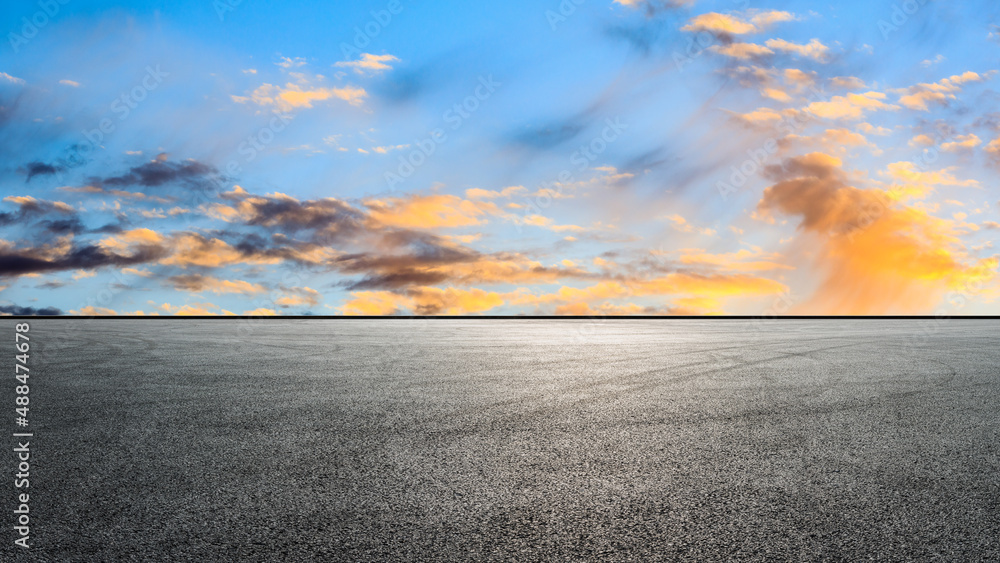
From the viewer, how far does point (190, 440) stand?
20.2 ft

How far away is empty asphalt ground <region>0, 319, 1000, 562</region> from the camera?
145 inches

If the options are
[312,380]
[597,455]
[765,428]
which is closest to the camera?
[597,455]

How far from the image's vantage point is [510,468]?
5.11 metres

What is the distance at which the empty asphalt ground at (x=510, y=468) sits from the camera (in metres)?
3.68

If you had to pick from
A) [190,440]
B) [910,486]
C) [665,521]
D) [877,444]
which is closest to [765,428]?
[877,444]

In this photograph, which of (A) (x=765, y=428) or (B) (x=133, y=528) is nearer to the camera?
(B) (x=133, y=528)

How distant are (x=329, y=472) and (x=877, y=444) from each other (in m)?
4.76

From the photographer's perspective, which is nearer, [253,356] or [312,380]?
[312,380]

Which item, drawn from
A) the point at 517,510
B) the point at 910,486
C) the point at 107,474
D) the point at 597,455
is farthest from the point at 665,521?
the point at 107,474

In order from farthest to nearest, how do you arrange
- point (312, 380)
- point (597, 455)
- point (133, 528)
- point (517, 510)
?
point (312, 380), point (597, 455), point (517, 510), point (133, 528)

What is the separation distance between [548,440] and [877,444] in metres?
2.94

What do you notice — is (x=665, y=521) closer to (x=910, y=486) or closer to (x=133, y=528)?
(x=910, y=486)

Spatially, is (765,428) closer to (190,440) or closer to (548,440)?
(548,440)

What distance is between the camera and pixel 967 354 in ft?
52.6
